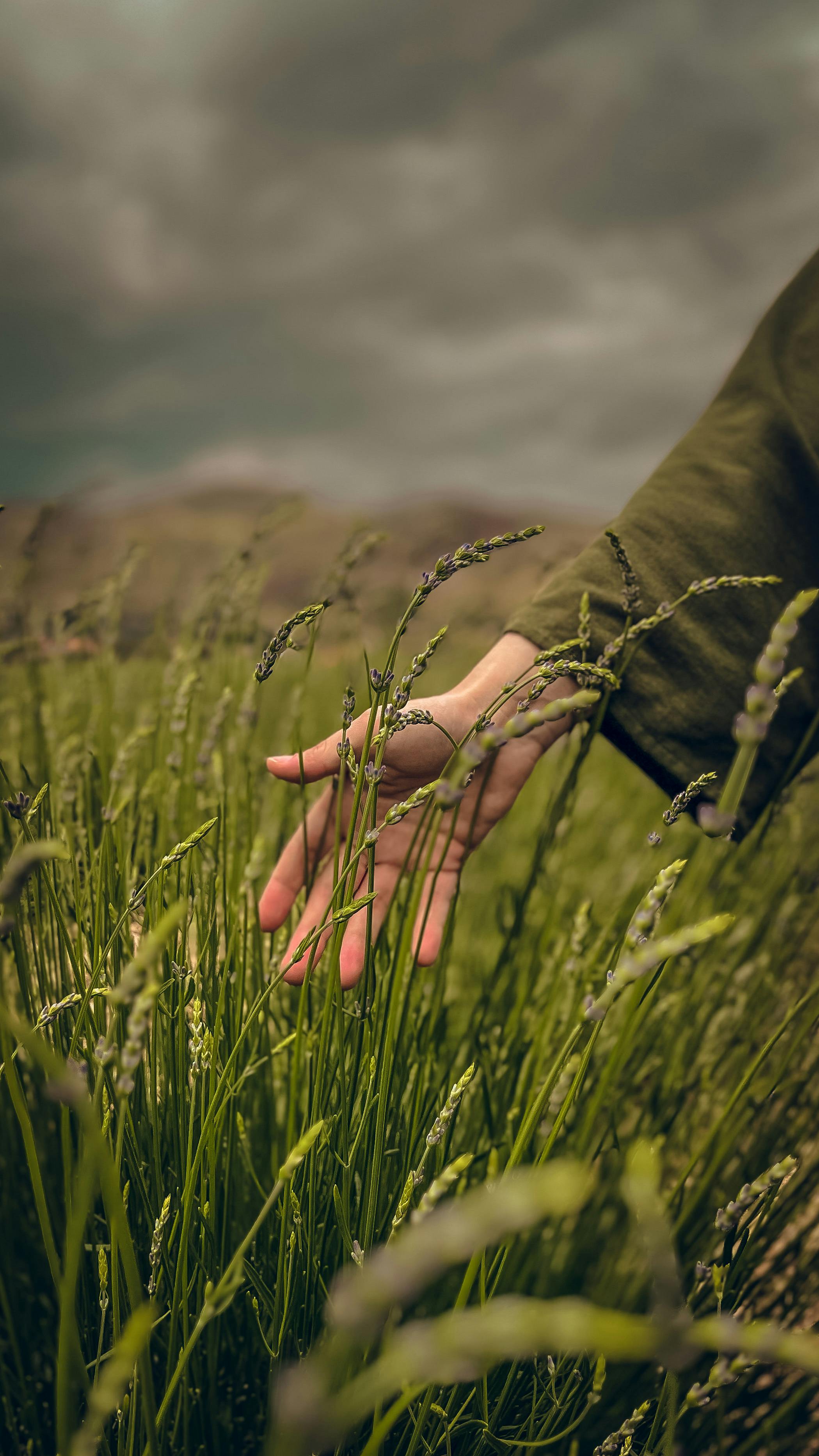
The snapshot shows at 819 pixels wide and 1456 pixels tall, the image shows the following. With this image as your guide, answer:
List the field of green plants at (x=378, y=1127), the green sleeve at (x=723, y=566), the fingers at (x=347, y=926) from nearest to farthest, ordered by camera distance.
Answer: the field of green plants at (x=378, y=1127), the fingers at (x=347, y=926), the green sleeve at (x=723, y=566)

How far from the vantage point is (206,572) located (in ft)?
7.22

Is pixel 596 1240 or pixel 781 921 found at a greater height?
pixel 781 921

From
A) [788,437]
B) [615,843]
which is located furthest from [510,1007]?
[615,843]

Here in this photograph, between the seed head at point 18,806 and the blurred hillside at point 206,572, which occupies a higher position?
the blurred hillside at point 206,572

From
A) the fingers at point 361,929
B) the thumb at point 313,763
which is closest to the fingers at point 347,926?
the fingers at point 361,929

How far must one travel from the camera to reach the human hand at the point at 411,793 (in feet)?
3.34

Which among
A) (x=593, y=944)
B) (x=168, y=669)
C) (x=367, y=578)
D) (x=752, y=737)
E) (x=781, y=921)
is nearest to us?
(x=752, y=737)

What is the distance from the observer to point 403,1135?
2.72ft

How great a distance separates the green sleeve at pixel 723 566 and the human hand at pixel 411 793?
101 millimetres

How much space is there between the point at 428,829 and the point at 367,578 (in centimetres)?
155

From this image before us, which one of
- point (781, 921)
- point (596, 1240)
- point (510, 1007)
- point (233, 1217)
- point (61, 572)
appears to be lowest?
point (596, 1240)

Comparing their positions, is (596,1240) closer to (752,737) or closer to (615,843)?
(752,737)

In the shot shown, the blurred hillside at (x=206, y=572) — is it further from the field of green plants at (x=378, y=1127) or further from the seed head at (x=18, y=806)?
the seed head at (x=18, y=806)

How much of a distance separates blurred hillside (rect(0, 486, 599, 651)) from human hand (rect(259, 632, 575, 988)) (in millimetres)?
234
